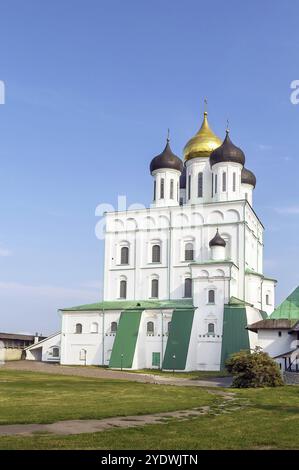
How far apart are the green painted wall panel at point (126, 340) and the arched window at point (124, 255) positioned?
637 cm

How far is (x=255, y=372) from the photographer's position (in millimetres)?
29344

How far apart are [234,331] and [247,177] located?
61.7 feet

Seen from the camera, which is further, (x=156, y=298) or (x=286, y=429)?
(x=156, y=298)

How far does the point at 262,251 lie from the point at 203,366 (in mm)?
17137

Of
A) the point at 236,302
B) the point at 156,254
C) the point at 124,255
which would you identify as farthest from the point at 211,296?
the point at 124,255

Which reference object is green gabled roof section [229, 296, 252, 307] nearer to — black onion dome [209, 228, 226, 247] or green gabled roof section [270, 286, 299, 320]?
green gabled roof section [270, 286, 299, 320]

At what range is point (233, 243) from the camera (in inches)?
1925

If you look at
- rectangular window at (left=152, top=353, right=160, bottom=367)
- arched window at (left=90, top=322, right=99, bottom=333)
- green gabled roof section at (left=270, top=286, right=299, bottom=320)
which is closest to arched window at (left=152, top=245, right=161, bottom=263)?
arched window at (left=90, top=322, right=99, bottom=333)

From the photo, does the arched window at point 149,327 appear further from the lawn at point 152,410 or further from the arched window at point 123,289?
the lawn at point 152,410

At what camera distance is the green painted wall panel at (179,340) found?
43.4 metres

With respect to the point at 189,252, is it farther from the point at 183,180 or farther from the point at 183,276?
the point at 183,180

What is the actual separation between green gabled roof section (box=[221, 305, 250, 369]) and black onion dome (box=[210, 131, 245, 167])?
560 inches

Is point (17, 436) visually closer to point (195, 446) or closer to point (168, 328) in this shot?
point (195, 446)
